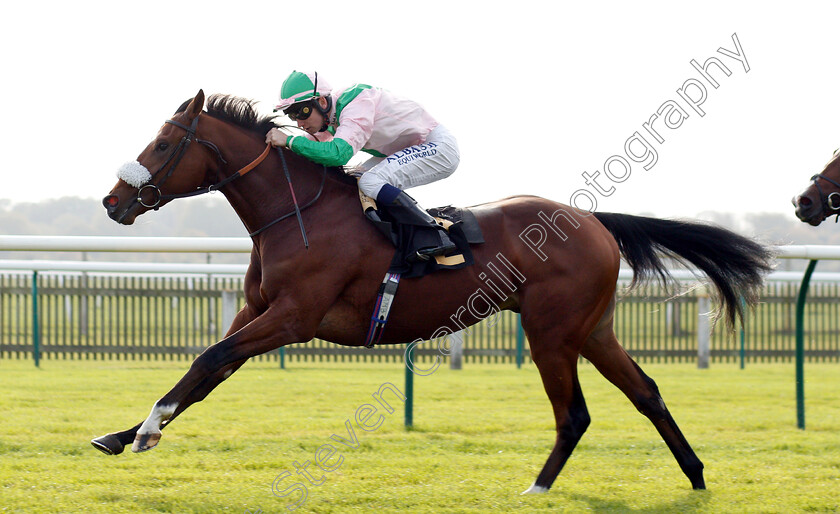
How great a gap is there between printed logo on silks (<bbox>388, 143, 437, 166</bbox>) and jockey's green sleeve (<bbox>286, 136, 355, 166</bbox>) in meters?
0.33

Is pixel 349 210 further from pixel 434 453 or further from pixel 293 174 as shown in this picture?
pixel 434 453

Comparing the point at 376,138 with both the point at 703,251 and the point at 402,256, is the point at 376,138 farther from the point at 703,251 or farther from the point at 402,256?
the point at 703,251

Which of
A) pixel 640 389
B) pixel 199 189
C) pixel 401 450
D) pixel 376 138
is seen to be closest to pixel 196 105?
pixel 199 189

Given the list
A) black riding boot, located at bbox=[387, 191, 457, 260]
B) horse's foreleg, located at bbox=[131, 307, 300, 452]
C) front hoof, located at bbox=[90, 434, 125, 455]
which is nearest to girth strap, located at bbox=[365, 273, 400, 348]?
black riding boot, located at bbox=[387, 191, 457, 260]

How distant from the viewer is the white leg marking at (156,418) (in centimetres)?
367

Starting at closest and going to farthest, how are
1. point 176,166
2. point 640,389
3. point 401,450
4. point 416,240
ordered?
point 176,166 < point 416,240 < point 640,389 < point 401,450

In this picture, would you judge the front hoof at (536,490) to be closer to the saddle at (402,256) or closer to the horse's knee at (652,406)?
the horse's knee at (652,406)

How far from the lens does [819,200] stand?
4.87 metres

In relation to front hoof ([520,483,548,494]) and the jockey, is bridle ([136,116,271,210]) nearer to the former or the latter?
the jockey

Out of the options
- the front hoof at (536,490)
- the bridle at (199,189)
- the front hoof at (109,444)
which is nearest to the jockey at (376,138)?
the bridle at (199,189)

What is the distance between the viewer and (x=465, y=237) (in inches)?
171

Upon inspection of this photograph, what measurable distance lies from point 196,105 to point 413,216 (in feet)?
3.82

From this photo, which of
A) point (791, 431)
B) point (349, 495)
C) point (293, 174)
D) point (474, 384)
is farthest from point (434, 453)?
point (474, 384)

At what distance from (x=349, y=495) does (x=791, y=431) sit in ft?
12.8
